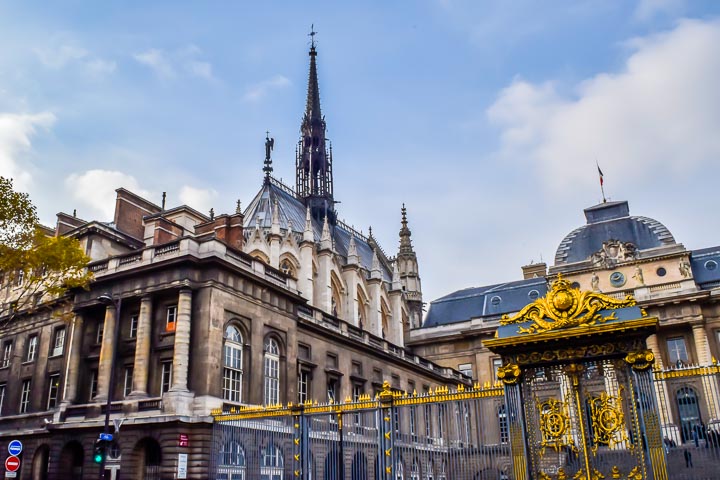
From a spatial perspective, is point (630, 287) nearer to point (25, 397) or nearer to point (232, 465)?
→ point (232, 465)

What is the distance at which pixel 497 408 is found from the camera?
43.7ft

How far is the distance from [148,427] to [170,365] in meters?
2.57

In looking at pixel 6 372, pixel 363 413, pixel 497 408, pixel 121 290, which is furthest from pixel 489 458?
pixel 6 372

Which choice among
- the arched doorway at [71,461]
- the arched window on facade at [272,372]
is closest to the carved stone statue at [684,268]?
the arched window on facade at [272,372]

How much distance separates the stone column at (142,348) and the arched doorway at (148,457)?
176 centimetres

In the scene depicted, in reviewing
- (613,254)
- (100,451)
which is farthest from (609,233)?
(100,451)

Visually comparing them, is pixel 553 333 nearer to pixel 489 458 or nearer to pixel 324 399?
pixel 489 458

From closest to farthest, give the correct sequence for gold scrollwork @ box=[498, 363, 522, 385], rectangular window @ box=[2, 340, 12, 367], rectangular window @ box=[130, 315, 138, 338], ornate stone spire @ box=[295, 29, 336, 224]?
1. gold scrollwork @ box=[498, 363, 522, 385]
2. rectangular window @ box=[130, 315, 138, 338]
3. rectangular window @ box=[2, 340, 12, 367]
4. ornate stone spire @ box=[295, 29, 336, 224]

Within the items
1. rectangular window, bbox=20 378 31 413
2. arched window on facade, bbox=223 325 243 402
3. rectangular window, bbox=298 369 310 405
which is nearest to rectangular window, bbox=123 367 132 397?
arched window on facade, bbox=223 325 243 402

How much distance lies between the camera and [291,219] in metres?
51.3

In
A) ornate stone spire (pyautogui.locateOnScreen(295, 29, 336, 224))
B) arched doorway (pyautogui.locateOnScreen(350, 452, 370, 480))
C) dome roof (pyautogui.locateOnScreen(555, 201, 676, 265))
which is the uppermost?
ornate stone spire (pyautogui.locateOnScreen(295, 29, 336, 224))

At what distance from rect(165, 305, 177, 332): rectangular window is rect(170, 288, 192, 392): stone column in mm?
591

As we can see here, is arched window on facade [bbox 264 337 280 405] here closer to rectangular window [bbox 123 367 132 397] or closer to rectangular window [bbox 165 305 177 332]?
rectangular window [bbox 165 305 177 332]

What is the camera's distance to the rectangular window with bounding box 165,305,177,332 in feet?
82.8
